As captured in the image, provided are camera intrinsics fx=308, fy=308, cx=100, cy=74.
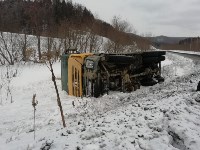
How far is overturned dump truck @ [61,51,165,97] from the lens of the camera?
32.8 ft

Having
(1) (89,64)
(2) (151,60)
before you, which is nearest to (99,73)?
(1) (89,64)

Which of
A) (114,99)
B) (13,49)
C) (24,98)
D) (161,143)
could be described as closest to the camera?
(161,143)

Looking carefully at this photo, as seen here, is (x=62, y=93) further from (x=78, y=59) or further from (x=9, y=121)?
(x=9, y=121)

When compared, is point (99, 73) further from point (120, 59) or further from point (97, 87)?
point (120, 59)

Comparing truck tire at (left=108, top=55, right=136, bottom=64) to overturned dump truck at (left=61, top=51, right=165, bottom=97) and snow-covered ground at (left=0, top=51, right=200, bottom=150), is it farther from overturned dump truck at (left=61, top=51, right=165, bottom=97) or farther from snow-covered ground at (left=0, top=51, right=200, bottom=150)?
snow-covered ground at (left=0, top=51, right=200, bottom=150)

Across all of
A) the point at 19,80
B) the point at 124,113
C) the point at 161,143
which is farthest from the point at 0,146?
the point at 19,80

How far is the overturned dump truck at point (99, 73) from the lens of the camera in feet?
32.8

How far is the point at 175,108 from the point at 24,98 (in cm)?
703

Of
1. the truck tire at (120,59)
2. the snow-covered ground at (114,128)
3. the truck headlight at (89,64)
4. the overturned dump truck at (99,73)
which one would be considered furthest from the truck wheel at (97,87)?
the snow-covered ground at (114,128)

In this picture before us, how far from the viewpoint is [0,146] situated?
5664 mm

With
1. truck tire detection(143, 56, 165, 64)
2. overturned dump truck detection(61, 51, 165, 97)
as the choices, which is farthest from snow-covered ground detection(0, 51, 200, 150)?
truck tire detection(143, 56, 165, 64)

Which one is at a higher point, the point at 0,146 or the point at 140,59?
the point at 140,59

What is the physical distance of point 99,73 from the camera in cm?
1000

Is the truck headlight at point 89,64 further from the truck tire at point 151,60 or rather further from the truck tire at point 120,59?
the truck tire at point 151,60
